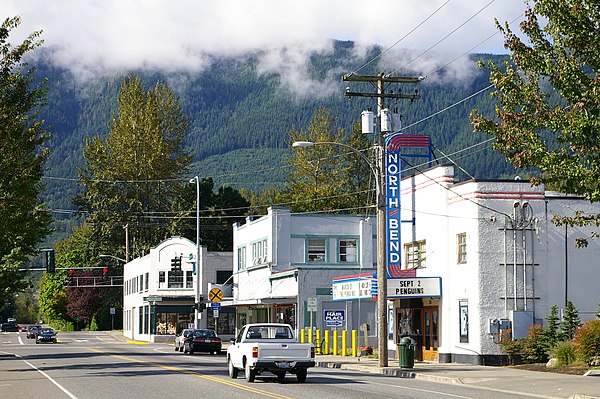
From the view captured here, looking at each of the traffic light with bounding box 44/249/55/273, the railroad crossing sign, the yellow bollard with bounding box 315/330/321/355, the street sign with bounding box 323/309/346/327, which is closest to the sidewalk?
the street sign with bounding box 323/309/346/327

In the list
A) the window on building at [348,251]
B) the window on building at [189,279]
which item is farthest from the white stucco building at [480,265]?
the window on building at [189,279]

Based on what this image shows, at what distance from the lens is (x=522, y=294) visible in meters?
38.6

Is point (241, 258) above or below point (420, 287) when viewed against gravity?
above

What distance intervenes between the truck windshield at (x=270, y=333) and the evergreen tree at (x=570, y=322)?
1163 centimetres

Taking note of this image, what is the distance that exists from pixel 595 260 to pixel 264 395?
1986cm

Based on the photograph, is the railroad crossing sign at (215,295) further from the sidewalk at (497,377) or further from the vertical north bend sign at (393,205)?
the sidewalk at (497,377)

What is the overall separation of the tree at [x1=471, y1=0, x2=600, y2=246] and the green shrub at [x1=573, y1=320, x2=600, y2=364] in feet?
31.2

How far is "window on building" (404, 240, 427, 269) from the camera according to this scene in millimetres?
43775

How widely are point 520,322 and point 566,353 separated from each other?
3539 mm

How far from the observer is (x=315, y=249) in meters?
64.3

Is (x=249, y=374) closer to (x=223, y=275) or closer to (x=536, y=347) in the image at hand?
(x=536, y=347)

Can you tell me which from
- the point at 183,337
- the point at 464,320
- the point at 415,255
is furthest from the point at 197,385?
the point at 183,337

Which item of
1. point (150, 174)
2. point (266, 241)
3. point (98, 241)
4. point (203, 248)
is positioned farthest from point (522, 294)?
point (98, 241)

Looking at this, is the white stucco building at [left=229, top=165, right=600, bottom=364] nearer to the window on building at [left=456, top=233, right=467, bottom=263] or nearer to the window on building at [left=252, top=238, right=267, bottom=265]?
the window on building at [left=456, top=233, right=467, bottom=263]
